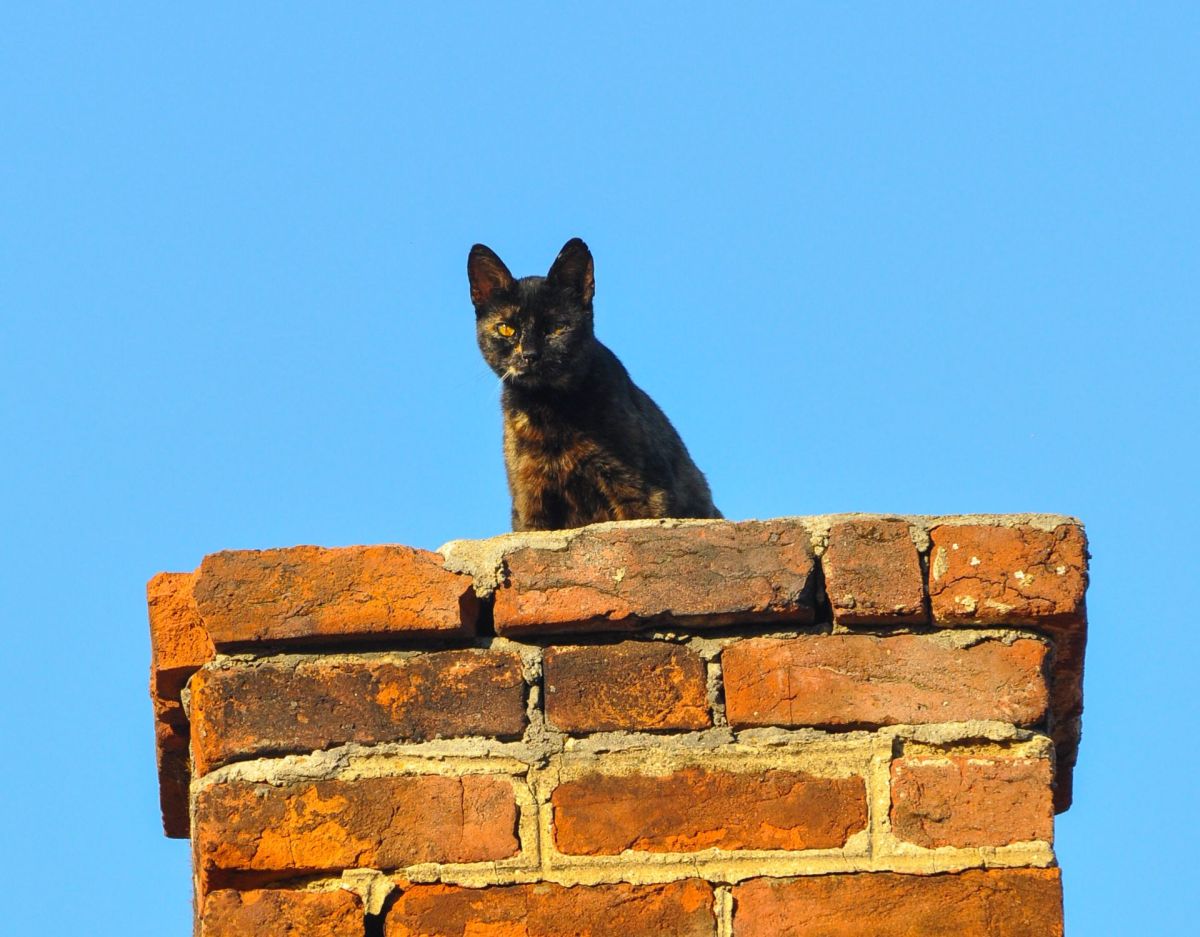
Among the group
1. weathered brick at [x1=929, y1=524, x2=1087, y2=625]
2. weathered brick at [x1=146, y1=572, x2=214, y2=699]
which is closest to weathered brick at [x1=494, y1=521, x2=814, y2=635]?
weathered brick at [x1=929, y1=524, x2=1087, y2=625]

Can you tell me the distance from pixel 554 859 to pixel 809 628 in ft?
1.69

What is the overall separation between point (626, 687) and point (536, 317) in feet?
9.47

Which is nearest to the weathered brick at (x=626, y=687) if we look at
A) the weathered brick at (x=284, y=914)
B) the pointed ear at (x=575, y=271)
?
the weathered brick at (x=284, y=914)

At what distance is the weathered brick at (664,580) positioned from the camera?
255cm

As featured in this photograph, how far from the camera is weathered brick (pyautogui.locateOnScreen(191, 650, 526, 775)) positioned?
8.27 feet

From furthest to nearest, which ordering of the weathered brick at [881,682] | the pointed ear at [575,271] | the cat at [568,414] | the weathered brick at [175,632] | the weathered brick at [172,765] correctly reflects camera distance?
1. the pointed ear at [575,271]
2. the cat at [568,414]
3. the weathered brick at [172,765]
4. the weathered brick at [175,632]
5. the weathered brick at [881,682]

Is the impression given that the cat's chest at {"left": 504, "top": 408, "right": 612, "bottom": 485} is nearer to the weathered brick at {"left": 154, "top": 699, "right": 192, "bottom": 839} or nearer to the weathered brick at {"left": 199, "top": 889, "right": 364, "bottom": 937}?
the weathered brick at {"left": 154, "top": 699, "right": 192, "bottom": 839}

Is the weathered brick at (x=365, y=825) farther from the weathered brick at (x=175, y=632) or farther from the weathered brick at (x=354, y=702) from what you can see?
the weathered brick at (x=175, y=632)

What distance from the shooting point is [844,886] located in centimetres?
238

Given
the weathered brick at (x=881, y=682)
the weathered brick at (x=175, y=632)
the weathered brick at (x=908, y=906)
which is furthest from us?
the weathered brick at (x=175, y=632)

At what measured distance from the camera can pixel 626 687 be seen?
254 cm

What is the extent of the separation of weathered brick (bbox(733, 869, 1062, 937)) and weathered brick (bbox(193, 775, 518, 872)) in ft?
1.24

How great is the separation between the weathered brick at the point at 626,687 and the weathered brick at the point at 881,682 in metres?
0.05

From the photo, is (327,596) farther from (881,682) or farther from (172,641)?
(881,682)
